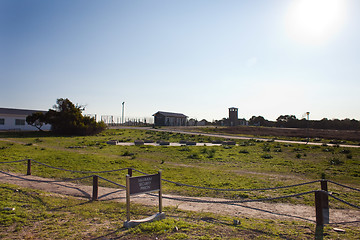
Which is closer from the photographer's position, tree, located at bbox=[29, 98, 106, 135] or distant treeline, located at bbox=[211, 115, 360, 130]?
tree, located at bbox=[29, 98, 106, 135]

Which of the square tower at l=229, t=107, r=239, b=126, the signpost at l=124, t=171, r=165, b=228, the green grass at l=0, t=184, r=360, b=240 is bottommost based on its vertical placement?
the green grass at l=0, t=184, r=360, b=240

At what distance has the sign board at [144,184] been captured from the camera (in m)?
6.11

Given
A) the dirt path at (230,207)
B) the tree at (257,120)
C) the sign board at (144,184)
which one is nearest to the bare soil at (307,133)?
the tree at (257,120)

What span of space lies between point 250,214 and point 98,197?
5.05m

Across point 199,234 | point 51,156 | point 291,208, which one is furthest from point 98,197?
point 51,156

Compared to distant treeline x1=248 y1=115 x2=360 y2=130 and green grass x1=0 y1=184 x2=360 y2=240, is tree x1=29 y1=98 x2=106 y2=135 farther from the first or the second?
distant treeline x1=248 y1=115 x2=360 y2=130

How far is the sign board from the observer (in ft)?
20.1

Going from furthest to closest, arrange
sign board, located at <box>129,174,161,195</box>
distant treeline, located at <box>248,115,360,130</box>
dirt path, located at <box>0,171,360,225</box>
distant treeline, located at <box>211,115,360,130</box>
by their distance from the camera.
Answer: distant treeline, located at <box>211,115,360,130</box> < distant treeline, located at <box>248,115,360,130</box> < dirt path, located at <box>0,171,360,225</box> < sign board, located at <box>129,174,161,195</box>

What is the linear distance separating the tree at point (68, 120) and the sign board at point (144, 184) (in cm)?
3611

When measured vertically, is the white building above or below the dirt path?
above

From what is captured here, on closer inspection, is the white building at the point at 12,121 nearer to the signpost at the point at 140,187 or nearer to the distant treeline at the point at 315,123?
the signpost at the point at 140,187

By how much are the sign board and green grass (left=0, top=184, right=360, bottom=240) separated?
0.78 metres

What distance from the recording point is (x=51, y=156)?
17.6 meters

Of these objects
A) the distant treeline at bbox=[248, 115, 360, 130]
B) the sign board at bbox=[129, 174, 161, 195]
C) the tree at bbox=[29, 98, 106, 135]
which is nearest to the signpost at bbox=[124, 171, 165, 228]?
the sign board at bbox=[129, 174, 161, 195]
